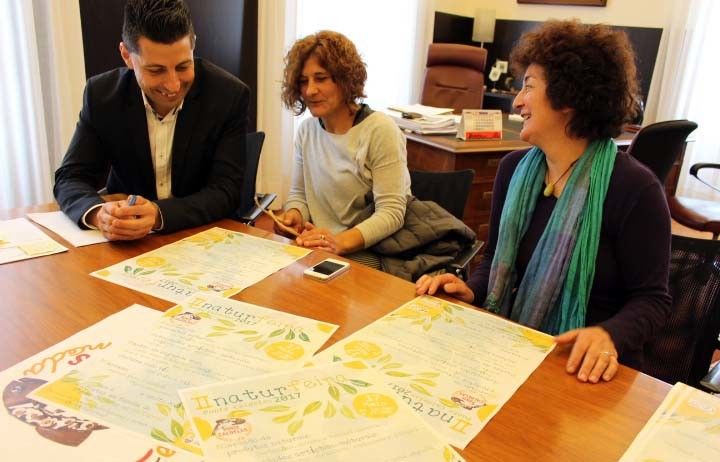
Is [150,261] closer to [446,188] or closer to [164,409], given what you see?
[164,409]

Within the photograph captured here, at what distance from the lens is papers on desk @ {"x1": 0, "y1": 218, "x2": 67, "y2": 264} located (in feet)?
3.91

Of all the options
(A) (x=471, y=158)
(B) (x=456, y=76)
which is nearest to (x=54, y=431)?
(A) (x=471, y=158)

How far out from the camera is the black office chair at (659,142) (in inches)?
102

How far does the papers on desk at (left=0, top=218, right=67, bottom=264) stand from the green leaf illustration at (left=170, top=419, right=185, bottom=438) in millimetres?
696

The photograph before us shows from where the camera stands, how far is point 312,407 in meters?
0.75

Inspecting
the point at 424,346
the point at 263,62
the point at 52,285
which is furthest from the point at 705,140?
the point at 52,285

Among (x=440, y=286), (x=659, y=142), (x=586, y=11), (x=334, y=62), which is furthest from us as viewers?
(x=586, y=11)

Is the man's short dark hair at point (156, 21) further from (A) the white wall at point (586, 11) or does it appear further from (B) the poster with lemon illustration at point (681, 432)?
(A) the white wall at point (586, 11)

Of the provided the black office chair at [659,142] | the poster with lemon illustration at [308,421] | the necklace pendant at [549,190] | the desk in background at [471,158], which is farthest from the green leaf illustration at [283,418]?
the black office chair at [659,142]

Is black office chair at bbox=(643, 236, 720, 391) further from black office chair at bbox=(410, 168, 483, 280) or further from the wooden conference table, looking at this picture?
black office chair at bbox=(410, 168, 483, 280)

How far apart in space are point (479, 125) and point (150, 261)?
6.70 ft

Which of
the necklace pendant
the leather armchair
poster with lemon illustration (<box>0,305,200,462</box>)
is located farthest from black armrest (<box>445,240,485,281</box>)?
the leather armchair

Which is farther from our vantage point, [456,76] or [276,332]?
[456,76]

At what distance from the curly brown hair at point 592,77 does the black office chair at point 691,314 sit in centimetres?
32
